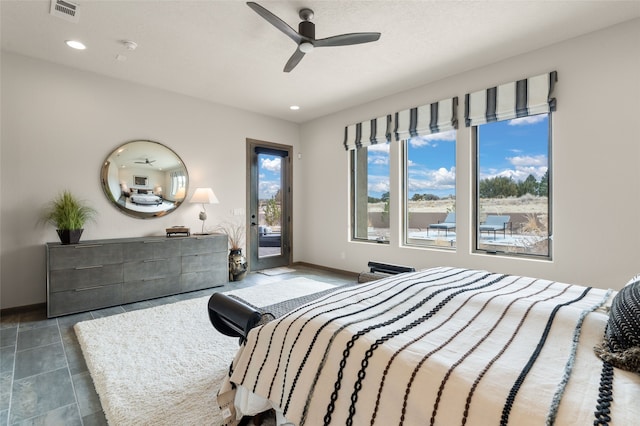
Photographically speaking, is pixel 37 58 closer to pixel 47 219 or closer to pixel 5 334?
pixel 47 219

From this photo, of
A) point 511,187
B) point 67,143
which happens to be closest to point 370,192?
point 511,187


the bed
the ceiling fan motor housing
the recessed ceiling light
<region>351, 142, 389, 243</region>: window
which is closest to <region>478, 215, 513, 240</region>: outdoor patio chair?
<region>351, 142, 389, 243</region>: window

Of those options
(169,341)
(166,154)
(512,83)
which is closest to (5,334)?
(169,341)

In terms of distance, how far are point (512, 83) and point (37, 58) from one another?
215 inches

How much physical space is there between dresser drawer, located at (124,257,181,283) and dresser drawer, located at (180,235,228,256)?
0.19 metres

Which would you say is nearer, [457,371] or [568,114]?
[457,371]

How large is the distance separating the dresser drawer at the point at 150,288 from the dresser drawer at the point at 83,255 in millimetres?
368

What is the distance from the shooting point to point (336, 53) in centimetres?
341

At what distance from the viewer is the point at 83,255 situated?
3.45 meters

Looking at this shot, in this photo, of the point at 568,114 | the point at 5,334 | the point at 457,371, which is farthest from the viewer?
the point at 568,114

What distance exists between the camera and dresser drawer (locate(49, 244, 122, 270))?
10.8ft

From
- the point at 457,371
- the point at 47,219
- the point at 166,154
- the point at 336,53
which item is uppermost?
the point at 336,53

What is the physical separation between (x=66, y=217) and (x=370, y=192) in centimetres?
415

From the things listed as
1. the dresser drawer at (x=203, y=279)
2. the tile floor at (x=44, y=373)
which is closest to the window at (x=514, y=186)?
the dresser drawer at (x=203, y=279)
